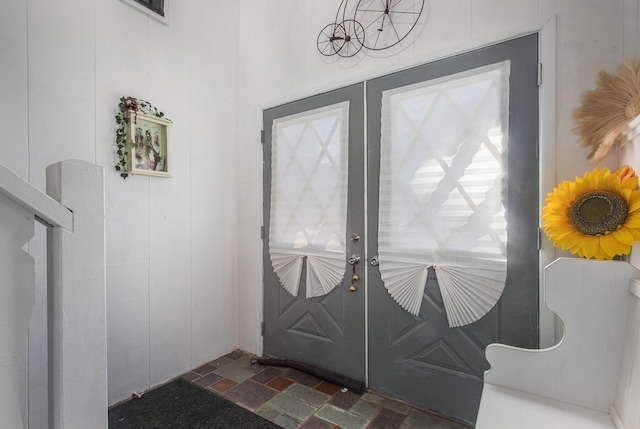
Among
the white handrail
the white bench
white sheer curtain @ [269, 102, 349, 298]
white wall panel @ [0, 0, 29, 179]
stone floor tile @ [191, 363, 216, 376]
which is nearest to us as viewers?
the white handrail

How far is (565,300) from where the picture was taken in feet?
3.81

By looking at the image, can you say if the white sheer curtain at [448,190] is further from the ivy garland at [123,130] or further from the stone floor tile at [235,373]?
the ivy garland at [123,130]

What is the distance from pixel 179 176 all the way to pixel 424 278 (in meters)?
1.85

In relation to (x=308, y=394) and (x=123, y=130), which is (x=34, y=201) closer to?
(x=123, y=130)

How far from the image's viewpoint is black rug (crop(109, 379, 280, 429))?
5.57 feet

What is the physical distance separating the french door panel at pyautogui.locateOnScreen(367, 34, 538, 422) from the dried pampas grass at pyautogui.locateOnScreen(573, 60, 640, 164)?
0.23 metres

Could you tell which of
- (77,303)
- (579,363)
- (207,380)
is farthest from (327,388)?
(77,303)

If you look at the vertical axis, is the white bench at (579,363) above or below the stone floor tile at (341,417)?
above

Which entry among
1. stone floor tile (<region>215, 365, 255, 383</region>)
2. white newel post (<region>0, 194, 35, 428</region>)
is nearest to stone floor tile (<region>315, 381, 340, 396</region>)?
stone floor tile (<region>215, 365, 255, 383</region>)

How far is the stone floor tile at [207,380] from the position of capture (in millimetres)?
2125

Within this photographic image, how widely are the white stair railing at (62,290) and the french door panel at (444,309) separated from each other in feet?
4.98

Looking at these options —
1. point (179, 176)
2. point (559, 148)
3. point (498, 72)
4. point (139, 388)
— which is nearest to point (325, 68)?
point (498, 72)

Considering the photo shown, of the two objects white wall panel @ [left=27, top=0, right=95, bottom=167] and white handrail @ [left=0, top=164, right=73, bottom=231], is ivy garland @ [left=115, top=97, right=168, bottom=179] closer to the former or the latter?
white wall panel @ [left=27, top=0, right=95, bottom=167]

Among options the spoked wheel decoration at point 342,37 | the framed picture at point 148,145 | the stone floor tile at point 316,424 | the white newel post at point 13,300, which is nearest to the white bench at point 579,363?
the stone floor tile at point 316,424
